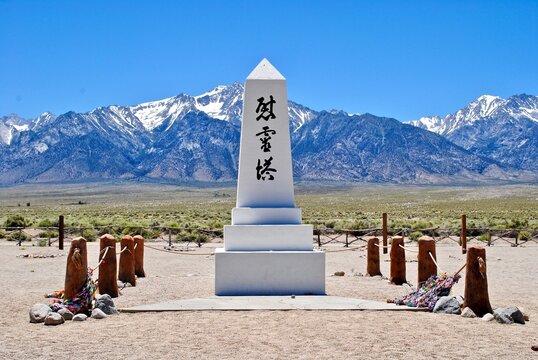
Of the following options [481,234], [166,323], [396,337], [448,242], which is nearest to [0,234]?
[448,242]

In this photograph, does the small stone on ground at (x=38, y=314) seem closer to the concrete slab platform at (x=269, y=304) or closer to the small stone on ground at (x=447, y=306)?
the concrete slab platform at (x=269, y=304)

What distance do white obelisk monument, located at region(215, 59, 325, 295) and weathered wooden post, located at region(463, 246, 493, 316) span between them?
288cm

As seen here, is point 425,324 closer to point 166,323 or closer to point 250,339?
point 250,339

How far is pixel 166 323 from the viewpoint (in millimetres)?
10062

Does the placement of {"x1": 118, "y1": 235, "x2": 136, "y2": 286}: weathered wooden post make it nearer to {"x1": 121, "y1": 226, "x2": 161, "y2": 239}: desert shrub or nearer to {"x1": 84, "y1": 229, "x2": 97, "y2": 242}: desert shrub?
{"x1": 84, "y1": 229, "x2": 97, "y2": 242}: desert shrub

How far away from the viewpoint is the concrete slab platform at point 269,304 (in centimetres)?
1120

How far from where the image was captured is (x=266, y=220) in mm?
13172

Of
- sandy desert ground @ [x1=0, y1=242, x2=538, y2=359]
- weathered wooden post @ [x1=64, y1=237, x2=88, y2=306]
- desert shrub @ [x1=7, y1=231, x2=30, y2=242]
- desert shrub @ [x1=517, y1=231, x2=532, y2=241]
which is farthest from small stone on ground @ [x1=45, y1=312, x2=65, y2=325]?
desert shrub @ [x1=517, y1=231, x2=532, y2=241]

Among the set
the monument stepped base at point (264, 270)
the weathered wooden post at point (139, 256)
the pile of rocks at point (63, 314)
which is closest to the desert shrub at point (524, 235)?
the weathered wooden post at point (139, 256)

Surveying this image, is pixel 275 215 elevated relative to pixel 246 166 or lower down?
lower down

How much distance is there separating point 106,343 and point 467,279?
16.9ft

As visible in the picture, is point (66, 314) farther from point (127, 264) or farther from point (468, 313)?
point (468, 313)

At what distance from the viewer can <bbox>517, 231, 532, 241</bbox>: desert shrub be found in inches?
1185

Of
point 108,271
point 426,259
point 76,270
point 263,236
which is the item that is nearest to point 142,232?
point 108,271
